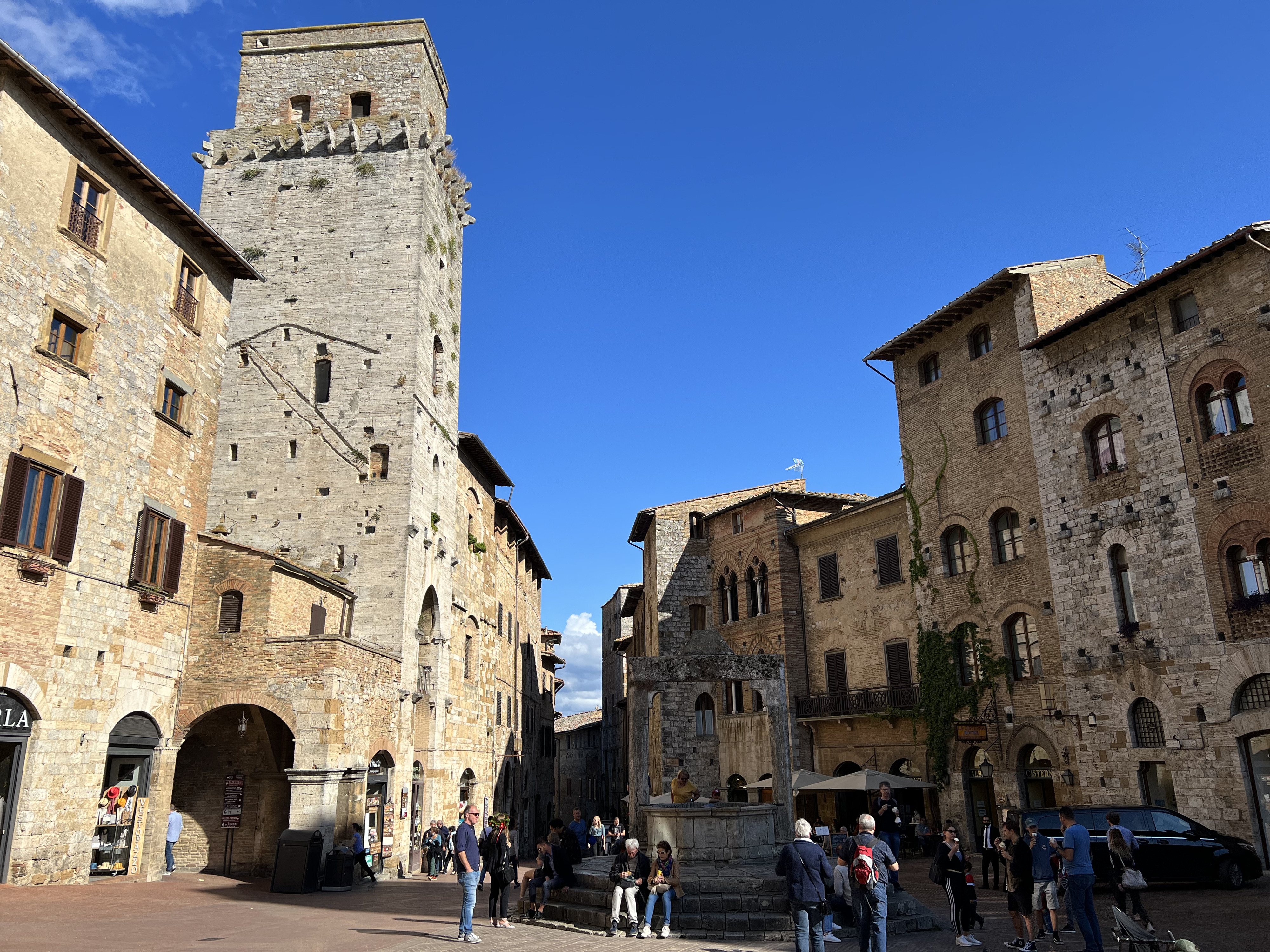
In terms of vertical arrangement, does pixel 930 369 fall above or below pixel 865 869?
above

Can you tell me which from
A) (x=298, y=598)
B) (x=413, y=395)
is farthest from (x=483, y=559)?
(x=298, y=598)

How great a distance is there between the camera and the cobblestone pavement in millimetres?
10898

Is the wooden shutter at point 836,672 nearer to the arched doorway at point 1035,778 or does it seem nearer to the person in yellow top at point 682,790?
the arched doorway at point 1035,778

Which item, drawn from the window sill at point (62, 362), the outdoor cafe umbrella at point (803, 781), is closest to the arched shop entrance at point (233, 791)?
the window sill at point (62, 362)

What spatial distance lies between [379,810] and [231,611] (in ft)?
19.5

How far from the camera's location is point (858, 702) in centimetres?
2897

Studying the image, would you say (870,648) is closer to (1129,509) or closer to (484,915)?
(1129,509)

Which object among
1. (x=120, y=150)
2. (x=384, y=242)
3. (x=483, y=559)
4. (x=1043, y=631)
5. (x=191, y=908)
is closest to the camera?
(x=191, y=908)

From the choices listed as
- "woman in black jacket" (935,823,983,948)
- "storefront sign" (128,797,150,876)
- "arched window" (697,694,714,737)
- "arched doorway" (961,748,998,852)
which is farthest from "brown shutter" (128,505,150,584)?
"arched window" (697,694,714,737)

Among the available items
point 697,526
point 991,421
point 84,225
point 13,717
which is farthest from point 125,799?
point 697,526

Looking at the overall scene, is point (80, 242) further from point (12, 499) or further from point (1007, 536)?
point (1007, 536)

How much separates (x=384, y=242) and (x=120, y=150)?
33.1ft

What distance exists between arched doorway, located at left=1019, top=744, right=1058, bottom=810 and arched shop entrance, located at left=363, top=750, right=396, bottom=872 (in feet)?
50.9

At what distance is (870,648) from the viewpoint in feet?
96.2
